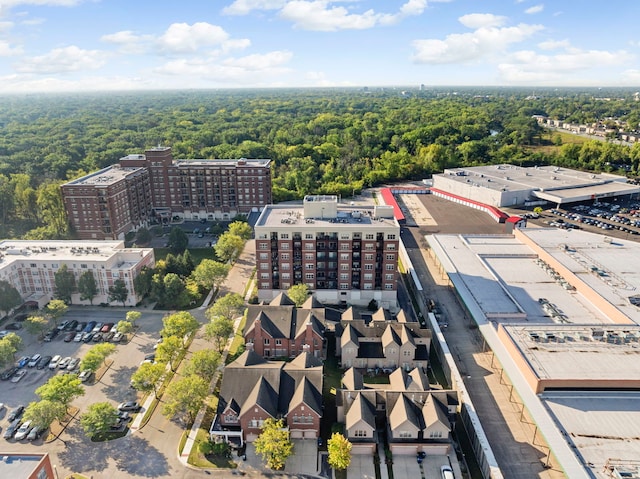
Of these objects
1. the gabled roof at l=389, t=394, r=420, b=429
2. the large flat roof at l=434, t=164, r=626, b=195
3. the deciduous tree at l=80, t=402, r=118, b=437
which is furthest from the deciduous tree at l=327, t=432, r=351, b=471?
the large flat roof at l=434, t=164, r=626, b=195

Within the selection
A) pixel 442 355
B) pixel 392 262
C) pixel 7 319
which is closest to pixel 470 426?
pixel 442 355

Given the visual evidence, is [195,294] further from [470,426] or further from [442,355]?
[470,426]

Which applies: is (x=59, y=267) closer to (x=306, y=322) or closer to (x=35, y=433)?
(x=35, y=433)

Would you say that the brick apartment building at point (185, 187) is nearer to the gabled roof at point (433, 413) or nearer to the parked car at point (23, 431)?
the parked car at point (23, 431)

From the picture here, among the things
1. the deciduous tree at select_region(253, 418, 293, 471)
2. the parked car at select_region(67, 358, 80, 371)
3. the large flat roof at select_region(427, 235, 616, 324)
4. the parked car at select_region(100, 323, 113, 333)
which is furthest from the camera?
the parked car at select_region(100, 323, 113, 333)

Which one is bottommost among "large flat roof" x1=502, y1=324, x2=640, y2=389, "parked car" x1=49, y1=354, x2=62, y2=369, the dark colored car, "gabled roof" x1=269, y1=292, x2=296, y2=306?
the dark colored car

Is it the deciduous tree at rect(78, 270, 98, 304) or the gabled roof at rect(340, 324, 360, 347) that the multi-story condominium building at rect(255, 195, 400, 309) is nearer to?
the gabled roof at rect(340, 324, 360, 347)
